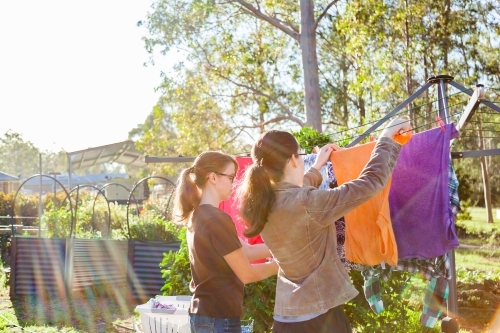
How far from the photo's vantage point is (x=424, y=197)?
3582mm

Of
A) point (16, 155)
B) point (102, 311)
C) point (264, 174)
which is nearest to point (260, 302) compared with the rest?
point (264, 174)

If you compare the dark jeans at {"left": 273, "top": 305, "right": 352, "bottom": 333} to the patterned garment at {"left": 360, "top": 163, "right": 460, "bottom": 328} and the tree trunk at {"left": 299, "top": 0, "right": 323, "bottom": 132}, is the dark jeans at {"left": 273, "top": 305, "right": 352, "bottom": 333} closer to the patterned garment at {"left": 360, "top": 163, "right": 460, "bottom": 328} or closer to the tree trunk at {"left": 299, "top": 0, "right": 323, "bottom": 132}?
the patterned garment at {"left": 360, "top": 163, "right": 460, "bottom": 328}

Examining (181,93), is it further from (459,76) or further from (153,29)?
(459,76)

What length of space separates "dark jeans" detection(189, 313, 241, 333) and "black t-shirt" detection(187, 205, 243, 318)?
21mm

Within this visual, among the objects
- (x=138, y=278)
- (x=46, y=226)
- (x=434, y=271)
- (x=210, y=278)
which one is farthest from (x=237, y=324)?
(x=46, y=226)

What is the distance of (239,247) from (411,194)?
3.95 feet

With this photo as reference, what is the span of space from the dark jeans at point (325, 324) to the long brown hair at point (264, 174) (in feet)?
1.43

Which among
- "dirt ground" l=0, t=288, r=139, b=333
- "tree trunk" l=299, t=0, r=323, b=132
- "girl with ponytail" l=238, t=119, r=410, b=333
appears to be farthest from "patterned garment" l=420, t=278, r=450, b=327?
"tree trunk" l=299, t=0, r=323, b=132

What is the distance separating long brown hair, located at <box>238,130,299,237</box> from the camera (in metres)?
2.75

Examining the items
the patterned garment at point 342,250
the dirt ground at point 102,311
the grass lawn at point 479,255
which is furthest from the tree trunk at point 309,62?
the patterned garment at point 342,250

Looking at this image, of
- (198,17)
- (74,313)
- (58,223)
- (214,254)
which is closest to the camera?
(214,254)

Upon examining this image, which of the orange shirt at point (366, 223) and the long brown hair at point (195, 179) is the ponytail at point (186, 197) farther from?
the orange shirt at point (366, 223)

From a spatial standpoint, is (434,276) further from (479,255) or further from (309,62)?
(479,255)

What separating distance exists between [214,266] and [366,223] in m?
1.02
